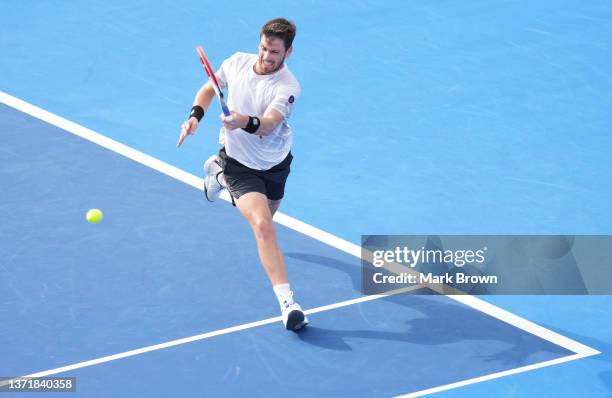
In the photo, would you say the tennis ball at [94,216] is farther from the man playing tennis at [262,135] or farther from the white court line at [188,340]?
the white court line at [188,340]

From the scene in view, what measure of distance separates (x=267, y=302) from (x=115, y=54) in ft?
19.3

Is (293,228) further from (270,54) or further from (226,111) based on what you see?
(226,111)

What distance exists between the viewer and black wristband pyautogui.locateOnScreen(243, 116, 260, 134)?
29.9ft

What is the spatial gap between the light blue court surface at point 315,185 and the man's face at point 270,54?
1.87 metres

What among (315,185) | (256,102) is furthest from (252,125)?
(315,185)

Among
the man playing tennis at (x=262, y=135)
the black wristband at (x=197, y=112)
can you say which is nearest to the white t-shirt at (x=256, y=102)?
the man playing tennis at (x=262, y=135)

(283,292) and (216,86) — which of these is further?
(283,292)

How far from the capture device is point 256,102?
9625mm

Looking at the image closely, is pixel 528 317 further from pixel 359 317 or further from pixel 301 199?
pixel 301 199

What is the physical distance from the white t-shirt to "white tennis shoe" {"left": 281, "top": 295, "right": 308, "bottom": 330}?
1.25 metres

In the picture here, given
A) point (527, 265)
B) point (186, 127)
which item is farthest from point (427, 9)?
point (186, 127)

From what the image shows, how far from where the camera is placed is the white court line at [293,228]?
905 cm

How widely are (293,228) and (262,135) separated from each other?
1771 mm

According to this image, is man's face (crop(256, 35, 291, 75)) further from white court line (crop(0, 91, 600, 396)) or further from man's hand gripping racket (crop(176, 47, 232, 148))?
white court line (crop(0, 91, 600, 396))
